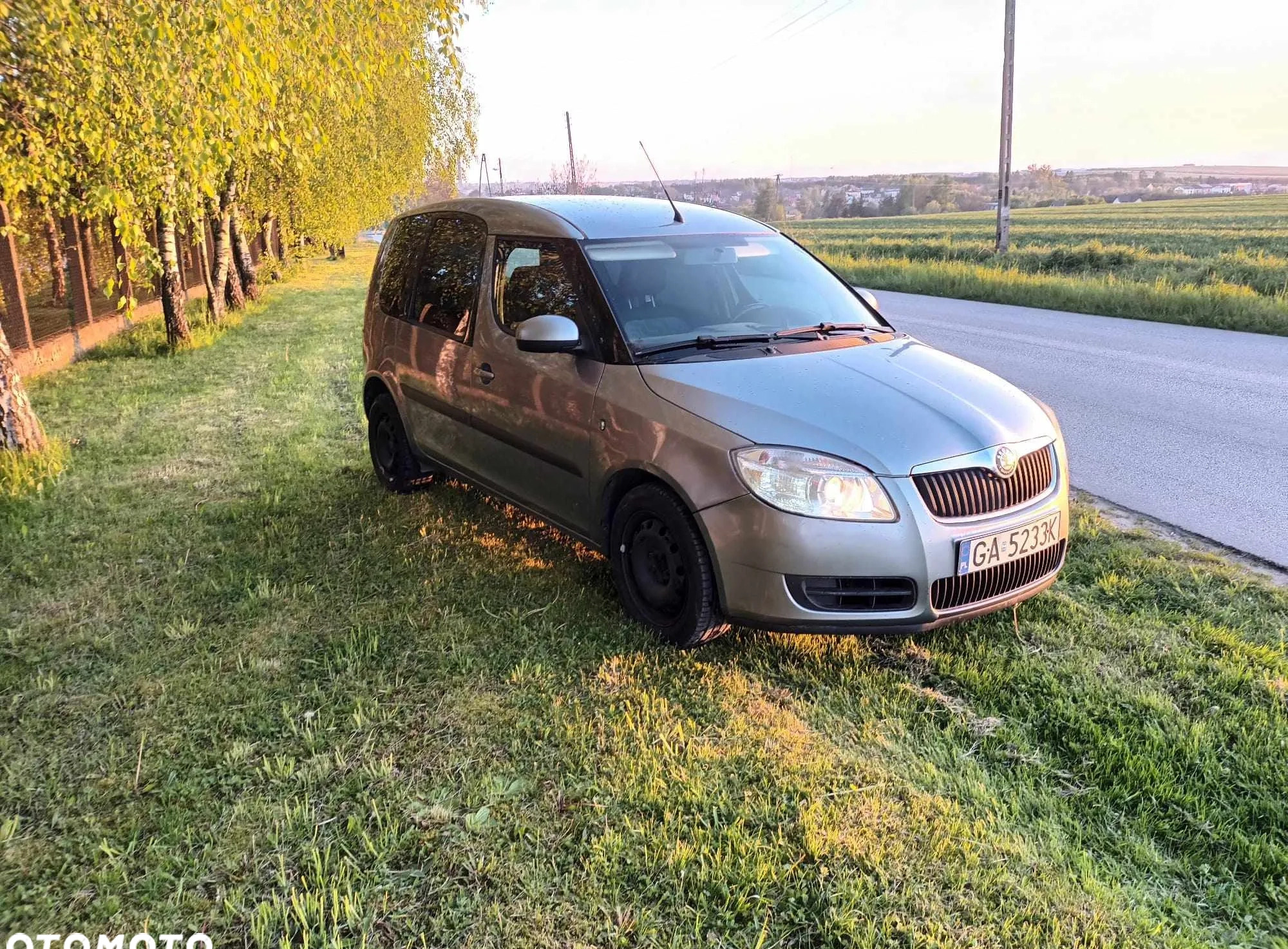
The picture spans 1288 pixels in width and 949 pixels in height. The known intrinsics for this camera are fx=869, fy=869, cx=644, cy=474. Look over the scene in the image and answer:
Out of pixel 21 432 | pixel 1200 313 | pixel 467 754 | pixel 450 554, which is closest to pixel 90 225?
pixel 21 432

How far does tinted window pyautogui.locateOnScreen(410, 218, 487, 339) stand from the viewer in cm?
482

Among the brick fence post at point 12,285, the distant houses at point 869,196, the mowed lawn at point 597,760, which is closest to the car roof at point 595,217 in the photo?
the mowed lawn at point 597,760

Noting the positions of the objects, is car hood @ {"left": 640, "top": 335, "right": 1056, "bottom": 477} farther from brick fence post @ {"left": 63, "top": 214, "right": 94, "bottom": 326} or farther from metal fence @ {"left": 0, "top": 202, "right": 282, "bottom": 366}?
brick fence post @ {"left": 63, "top": 214, "right": 94, "bottom": 326}

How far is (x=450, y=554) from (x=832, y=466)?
96.6 inches

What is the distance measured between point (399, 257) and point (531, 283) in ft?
5.55

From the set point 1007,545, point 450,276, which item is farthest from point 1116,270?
point 1007,545

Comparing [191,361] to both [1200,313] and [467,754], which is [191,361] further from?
[1200,313]

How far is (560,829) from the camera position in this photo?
265 centimetres

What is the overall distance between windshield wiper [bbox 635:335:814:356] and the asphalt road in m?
2.85

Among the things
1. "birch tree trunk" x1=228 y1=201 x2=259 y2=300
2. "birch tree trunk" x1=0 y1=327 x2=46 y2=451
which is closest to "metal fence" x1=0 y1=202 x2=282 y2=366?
"birch tree trunk" x1=0 y1=327 x2=46 y2=451

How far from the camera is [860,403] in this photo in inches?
134

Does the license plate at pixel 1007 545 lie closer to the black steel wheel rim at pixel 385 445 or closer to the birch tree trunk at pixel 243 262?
the black steel wheel rim at pixel 385 445

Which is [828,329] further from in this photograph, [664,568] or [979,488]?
[664,568]

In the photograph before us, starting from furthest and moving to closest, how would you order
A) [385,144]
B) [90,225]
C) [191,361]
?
[385,144], [90,225], [191,361]
